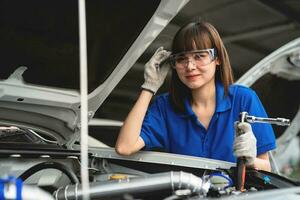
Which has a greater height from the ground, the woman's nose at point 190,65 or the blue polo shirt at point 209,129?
the woman's nose at point 190,65

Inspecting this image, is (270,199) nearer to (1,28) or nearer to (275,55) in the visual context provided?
(1,28)

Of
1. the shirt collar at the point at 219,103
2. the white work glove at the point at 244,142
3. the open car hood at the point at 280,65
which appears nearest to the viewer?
the white work glove at the point at 244,142

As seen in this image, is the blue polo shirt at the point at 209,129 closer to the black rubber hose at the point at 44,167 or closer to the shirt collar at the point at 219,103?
the shirt collar at the point at 219,103

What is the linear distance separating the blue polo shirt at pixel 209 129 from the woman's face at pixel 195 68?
15cm

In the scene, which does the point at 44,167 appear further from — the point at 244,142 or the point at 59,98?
the point at 244,142

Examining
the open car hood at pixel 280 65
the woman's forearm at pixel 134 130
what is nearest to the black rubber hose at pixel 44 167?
the woman's forearm at pixel 134 130

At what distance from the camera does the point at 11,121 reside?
1.96m

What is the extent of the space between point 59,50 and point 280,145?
7.36 feet

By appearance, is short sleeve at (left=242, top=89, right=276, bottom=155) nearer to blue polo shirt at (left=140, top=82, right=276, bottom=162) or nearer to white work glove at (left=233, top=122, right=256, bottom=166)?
blue polo shirt at (left=140, top=82, right=276, bottom=162)

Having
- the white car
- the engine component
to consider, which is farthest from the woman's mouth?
the engine component

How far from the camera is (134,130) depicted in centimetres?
188

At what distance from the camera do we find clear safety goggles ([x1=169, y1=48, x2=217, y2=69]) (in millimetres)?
1806

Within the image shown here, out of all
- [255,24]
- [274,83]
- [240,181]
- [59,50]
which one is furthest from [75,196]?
[255,24]

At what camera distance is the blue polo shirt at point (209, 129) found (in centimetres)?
188
